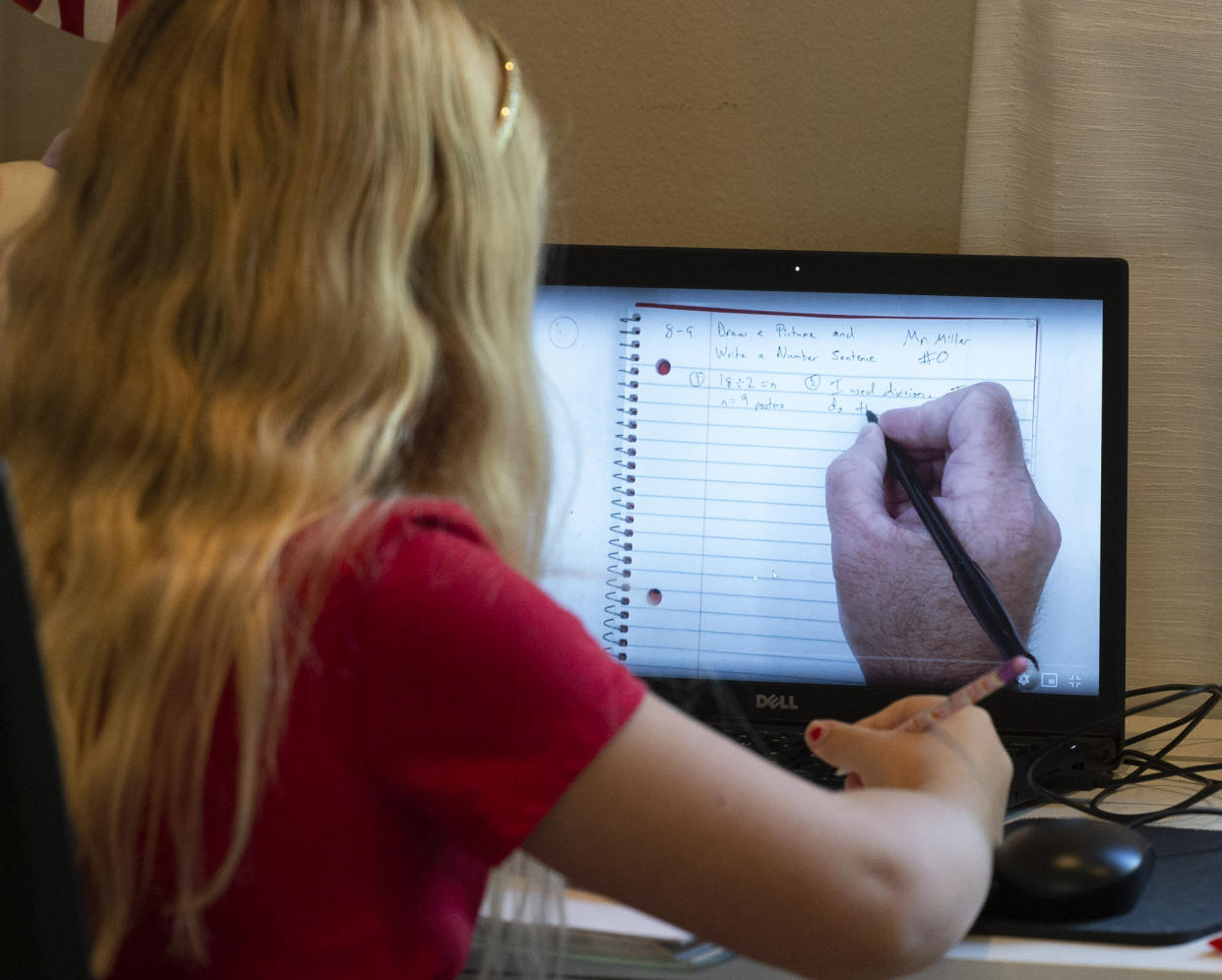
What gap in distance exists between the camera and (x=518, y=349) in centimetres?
59

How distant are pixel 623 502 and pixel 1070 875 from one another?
0.45 m

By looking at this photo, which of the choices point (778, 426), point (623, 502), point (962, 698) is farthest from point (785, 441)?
point (962, 698)

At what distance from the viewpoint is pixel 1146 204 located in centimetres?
105

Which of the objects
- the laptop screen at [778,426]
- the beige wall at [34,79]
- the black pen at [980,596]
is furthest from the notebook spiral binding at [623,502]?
the beige wall at [34,79]

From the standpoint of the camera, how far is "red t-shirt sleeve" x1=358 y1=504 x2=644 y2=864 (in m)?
0.43

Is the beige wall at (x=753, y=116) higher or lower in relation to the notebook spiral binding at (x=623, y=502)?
higher

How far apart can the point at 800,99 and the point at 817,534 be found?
413mm

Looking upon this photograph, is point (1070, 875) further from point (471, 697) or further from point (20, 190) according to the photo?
point (20, 190)

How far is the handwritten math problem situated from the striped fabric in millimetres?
518

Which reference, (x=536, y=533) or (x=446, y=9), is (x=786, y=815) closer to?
(x=536, y=533)

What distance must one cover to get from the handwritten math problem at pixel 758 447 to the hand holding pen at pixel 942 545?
0.05 feet

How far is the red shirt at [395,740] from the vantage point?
43cm

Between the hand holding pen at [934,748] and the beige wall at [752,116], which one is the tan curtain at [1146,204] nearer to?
the beige wall at [752,116]

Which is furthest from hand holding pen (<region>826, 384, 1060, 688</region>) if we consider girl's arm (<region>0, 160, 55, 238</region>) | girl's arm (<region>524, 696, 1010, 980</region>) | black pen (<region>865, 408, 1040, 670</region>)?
girl's arm (<region>0, 160, 55, 238</region>)
